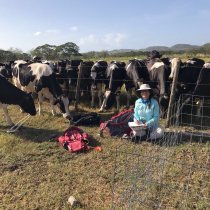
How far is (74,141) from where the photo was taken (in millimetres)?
7324

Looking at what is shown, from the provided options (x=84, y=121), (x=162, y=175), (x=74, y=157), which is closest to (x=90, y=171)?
(x=74, y=157)

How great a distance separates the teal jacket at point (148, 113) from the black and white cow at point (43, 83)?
2819 millimetres

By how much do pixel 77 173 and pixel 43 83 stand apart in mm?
4641

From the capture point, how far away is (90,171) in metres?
6.08

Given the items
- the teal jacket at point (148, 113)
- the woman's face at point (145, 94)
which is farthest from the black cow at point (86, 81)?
the woman's face at point (145, 94)

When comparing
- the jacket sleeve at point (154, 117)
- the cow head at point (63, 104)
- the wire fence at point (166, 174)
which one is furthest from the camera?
the cow head at point (63, 104)

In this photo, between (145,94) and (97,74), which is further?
(97,74)

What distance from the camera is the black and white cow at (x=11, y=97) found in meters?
9.06

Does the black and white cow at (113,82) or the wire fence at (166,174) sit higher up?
the black and white cow at (113,82)

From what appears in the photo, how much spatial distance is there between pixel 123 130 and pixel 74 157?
5.42ft

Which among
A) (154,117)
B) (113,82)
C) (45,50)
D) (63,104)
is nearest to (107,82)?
(113,82)

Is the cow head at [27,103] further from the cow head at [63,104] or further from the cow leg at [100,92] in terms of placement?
the cow leg at [100,92]

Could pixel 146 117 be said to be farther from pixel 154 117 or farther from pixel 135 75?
pixel 135 75

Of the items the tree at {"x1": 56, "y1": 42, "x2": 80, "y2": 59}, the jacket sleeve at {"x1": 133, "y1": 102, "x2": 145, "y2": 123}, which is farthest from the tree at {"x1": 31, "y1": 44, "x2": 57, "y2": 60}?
the jacket sleeve at {"x1": 133, "y1": 102, "x2": 145, "y2": 123}
